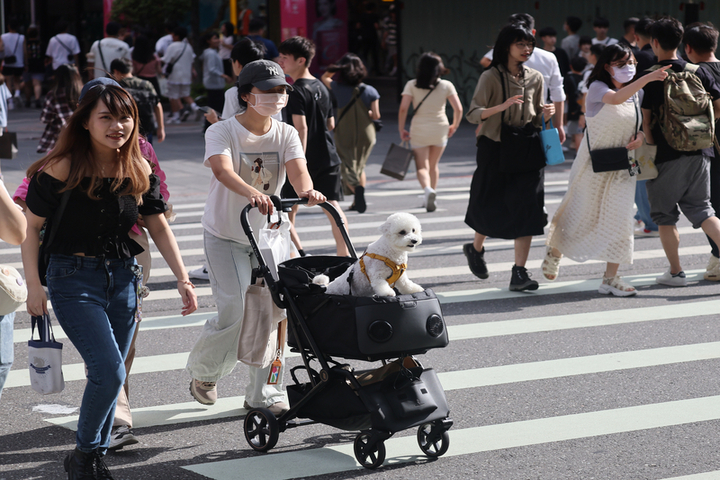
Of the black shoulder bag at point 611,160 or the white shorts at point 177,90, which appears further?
the white shorts at point 177,90

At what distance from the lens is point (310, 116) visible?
8031mm

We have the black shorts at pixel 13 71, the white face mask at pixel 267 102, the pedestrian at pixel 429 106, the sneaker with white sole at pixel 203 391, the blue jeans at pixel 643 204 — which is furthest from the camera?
the black shorts at pixel 13 71

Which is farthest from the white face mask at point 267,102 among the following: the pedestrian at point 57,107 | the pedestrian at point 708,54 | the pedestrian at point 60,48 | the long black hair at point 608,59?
the pedestrian at point 60,48

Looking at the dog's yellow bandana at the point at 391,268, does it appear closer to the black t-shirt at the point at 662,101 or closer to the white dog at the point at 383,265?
the white dog at the point at 383,265

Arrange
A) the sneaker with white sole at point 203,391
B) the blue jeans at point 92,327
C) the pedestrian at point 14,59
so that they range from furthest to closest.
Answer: the pedestrian at point 14,59
the sneaker with white sole at point 203,391
the blue jeans at point 92,327

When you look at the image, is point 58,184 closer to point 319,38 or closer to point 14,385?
point 14,385

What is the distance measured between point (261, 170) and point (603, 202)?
3.74 m

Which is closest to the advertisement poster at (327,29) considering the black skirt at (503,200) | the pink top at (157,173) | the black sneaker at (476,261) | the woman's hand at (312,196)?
the black sneaker at (476,261)

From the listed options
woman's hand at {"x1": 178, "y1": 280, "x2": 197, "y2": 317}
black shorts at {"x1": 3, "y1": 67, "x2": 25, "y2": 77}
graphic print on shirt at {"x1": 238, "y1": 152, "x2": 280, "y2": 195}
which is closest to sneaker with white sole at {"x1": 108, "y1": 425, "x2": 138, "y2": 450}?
woman's hand at {"x1": 178, "y1": 280, "x2": 197, "y2": 317}

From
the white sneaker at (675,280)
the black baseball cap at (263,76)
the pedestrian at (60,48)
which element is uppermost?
the black baseball cap at (263,76)

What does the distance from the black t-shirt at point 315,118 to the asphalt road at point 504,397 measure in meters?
1.39

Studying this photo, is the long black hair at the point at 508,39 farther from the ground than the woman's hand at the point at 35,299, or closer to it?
farther from the ground

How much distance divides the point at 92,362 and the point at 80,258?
0.44 metres

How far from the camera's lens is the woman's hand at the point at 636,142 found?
7438 millimetres
